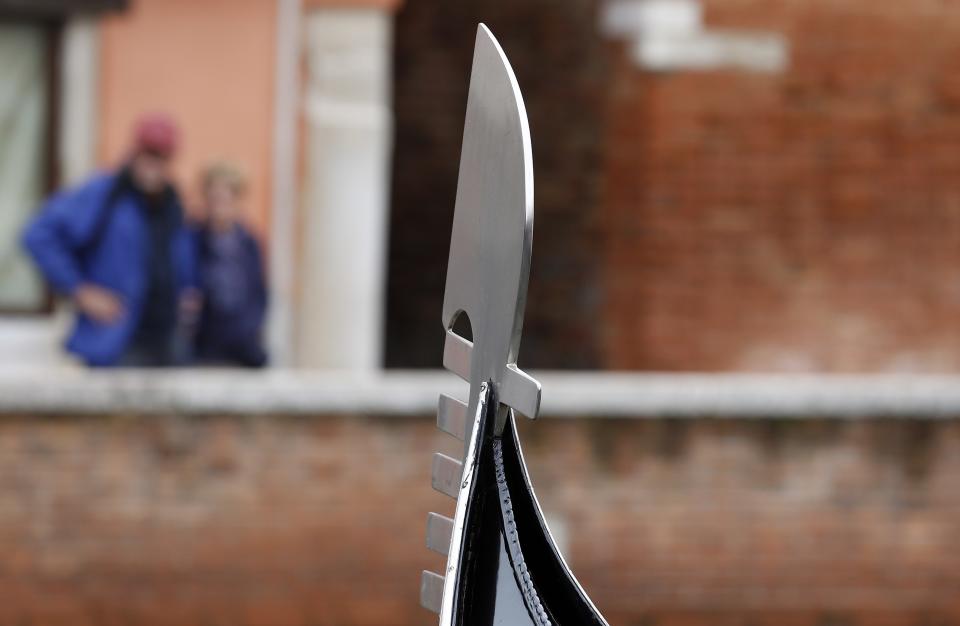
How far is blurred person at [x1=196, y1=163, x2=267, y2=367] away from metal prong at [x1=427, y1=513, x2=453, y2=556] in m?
3.51

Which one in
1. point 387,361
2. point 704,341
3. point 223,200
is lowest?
point 387,361

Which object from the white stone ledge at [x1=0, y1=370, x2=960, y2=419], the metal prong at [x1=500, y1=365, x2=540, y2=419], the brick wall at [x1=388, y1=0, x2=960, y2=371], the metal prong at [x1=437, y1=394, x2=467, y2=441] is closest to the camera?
the metal prong at [x1=500, y1=365, x2=540, y2=419]

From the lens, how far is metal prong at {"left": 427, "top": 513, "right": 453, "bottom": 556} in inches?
92.0

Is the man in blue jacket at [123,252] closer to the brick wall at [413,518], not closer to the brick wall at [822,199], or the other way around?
the brick wall at [413,518]

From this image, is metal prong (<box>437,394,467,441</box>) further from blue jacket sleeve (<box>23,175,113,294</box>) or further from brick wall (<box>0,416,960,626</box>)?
blue jacket sleeve (<box>23,175,113,294</box>)

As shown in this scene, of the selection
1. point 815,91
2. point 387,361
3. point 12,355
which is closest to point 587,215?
point 387,361

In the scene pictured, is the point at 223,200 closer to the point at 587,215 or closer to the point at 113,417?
the point at 113,417

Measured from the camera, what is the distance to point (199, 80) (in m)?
7.08

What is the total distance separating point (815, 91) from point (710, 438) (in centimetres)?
233

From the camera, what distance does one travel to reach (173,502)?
5496mm

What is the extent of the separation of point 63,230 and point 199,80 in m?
1.66

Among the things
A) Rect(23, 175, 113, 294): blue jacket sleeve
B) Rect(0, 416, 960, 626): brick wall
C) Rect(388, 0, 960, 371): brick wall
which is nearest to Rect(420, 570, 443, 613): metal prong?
Rect(0, 416, 960, 626): brick wall

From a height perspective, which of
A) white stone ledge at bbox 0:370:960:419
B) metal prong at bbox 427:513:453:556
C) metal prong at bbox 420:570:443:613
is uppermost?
metal prong at bbox 427:513:453:556

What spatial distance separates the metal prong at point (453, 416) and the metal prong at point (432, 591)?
0.63 ft
